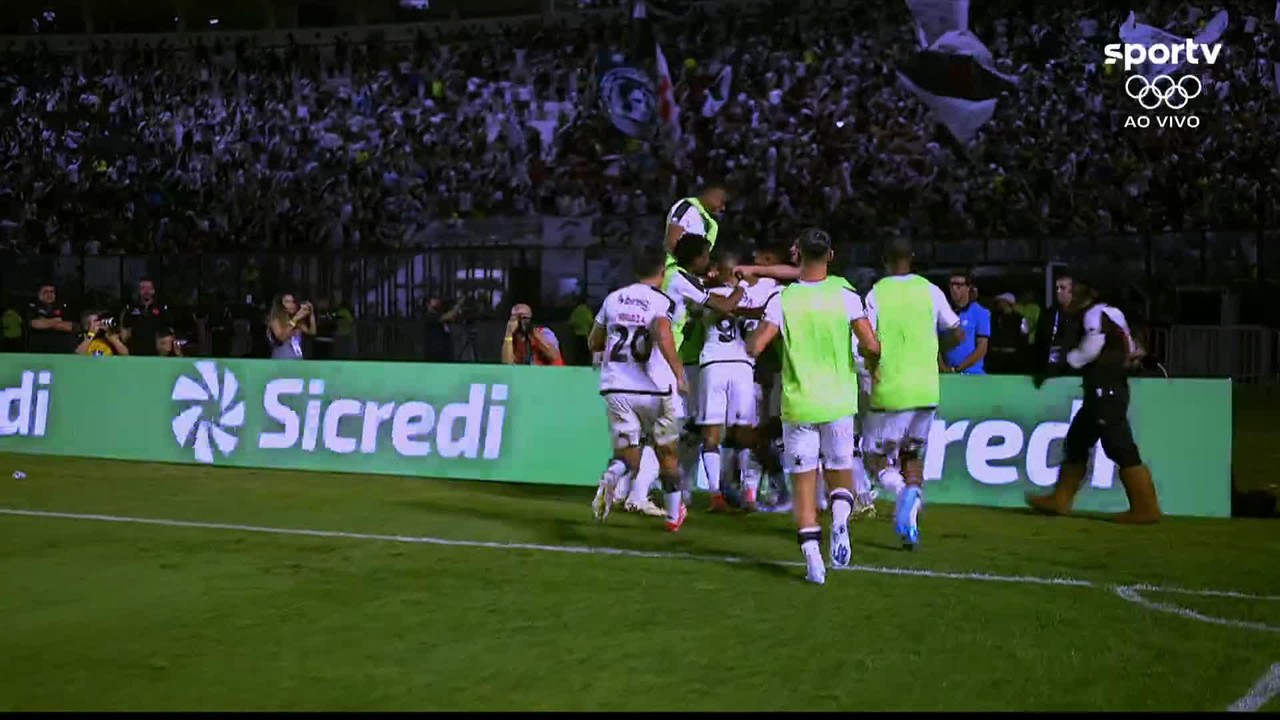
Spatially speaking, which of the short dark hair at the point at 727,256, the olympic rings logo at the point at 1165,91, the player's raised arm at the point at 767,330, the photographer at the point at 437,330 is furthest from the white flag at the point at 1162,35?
the player's raised arm at the point at 767,330

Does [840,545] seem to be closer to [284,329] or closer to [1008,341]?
[1008,341]

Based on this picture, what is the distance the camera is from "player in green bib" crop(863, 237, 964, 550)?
1043 centimetres

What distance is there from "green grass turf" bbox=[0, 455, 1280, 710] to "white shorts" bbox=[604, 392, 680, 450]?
777 mm

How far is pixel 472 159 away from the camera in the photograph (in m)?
29.7

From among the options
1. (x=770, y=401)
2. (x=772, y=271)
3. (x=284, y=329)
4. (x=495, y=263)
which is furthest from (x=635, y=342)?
(x=495, y=263)

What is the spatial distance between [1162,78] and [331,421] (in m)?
16.7

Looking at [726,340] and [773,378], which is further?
[773,378]

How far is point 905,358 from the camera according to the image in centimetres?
1044

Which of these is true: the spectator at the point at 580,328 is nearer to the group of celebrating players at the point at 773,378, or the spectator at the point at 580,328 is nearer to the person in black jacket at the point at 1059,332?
the group of celebrating players at the point at 773,378

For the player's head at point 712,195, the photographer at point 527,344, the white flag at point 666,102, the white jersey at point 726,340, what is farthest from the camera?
the white flag at point 666,102

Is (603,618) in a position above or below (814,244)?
below

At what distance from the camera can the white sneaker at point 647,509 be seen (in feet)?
39.1

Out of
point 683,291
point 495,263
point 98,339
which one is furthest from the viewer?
point 495,263

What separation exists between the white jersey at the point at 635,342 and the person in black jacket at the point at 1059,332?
348 cm
